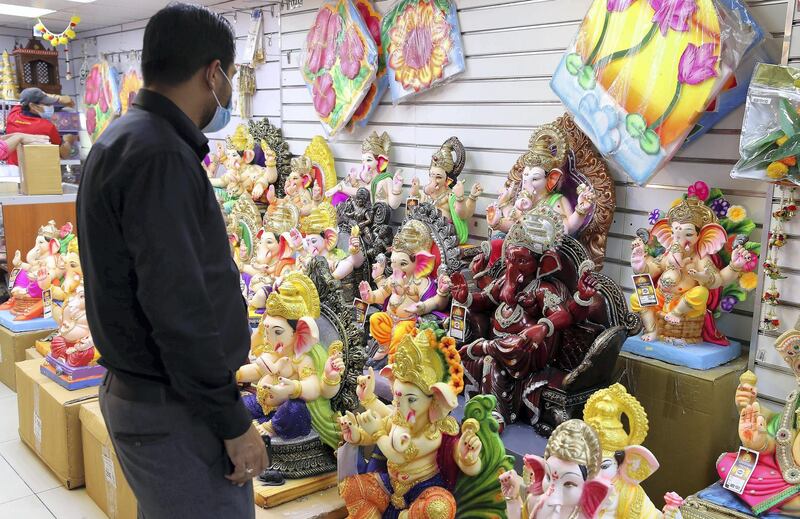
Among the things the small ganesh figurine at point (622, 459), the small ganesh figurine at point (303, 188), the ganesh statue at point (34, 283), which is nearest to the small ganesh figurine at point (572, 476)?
the small ganesh figurine at point (622, 459)

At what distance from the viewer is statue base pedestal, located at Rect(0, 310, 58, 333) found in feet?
15.3

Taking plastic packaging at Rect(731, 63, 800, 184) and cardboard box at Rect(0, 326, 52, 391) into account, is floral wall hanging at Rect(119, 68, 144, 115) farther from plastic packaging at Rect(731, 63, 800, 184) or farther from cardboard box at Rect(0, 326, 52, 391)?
plastic packaging at Rect(731, 63, 800, 184)

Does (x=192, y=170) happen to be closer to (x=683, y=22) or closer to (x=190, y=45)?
(x=190, y=45)

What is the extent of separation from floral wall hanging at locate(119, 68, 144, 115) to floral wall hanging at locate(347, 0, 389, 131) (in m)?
3.74

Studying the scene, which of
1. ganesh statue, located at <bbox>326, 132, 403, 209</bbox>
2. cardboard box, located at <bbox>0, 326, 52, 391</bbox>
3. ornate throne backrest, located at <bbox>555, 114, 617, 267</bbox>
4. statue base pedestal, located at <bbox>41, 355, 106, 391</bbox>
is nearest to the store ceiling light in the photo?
cardboard box, located at <bbox>0, 326, 52, 391</bbox>

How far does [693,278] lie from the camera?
2.99 metres

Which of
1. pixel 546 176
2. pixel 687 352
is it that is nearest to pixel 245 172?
pixel 546 176

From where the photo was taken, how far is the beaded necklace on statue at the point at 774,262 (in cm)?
276

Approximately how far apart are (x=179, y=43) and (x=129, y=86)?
722cm

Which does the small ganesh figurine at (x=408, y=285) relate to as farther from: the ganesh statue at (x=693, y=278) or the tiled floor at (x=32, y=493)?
the tiled floor at (x=32, y=493)

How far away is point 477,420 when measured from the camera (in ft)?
7.29

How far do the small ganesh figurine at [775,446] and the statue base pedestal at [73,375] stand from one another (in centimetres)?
287

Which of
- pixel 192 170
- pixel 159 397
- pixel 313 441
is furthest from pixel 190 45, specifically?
pixel 313 441

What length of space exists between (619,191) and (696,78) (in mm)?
788
